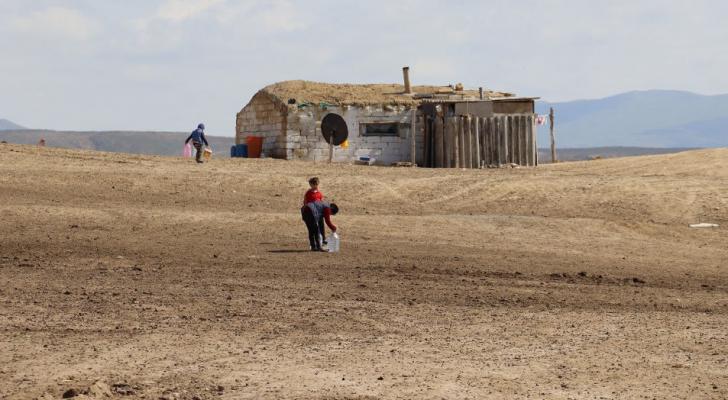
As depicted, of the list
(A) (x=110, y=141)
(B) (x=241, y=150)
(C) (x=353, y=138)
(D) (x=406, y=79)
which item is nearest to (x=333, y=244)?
(C) (x=353, y=138)

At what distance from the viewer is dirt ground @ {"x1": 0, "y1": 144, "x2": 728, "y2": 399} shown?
10047 millimetres

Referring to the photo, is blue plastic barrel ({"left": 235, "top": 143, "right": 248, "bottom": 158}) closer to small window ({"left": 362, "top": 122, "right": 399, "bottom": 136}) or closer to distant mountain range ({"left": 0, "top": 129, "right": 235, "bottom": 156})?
small window ({"left": 362, "top": 122, "right": 399, "bottom": 136})

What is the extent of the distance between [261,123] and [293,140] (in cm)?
297

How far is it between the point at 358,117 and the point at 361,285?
84.5 ft

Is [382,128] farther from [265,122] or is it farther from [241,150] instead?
[241,150]

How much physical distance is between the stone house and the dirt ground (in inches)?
384

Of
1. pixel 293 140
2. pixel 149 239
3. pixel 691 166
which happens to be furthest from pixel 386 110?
pixel 149 239

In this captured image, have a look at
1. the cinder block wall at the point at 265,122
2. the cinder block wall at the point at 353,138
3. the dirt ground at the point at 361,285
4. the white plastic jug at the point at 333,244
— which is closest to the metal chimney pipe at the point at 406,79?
the cinder block wall at the point at 353,138

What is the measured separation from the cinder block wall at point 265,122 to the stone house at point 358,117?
0.12ft

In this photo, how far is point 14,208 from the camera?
22422 mm

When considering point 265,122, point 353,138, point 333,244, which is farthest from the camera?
point 265,122

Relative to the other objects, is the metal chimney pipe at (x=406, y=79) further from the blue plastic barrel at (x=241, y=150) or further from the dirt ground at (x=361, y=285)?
the dirt ground at (x=361, y=285)

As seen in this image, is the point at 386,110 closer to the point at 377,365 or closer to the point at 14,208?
the point at 14,208

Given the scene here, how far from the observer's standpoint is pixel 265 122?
42375mm
